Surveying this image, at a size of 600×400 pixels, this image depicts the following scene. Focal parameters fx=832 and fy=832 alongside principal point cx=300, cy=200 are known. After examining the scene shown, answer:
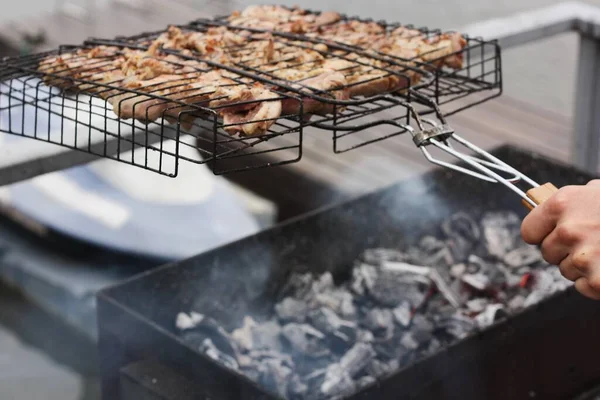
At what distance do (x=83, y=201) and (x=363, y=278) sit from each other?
1.99 metres

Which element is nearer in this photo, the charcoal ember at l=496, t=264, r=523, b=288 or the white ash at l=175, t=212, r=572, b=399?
the white ash at l=175, t=212, r=572, b=399

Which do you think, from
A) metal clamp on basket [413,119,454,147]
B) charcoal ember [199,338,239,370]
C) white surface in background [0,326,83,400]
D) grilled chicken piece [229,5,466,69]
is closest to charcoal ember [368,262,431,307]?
charcoal ember [199,338,239,370]

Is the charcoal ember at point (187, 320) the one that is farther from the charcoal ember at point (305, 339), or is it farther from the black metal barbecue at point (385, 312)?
the charcoal ember at point (305, 339)

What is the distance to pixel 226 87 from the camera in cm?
201

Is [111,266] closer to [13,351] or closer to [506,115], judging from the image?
[13,351]

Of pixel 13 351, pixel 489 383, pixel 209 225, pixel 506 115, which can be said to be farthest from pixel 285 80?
pixel 506 115

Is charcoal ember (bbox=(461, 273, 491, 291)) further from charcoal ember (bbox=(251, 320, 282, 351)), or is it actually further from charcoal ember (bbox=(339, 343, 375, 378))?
charcoal ember (bbox=(251, 320, 282, 351))

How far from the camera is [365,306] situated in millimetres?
3143

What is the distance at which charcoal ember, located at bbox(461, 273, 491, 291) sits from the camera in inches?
125

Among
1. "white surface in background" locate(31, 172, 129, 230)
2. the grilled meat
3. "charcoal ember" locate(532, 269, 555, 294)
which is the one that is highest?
the grilled meat

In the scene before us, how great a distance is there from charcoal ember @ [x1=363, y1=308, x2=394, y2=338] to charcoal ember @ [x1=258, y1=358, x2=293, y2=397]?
0.39 metres

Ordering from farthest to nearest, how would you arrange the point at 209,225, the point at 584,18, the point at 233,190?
1. the point at 233,190
2. the point at 209,225
3. the point at 584,18

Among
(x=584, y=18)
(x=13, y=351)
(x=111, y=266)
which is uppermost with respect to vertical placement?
(x=584, y=18)

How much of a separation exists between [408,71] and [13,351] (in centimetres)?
274
